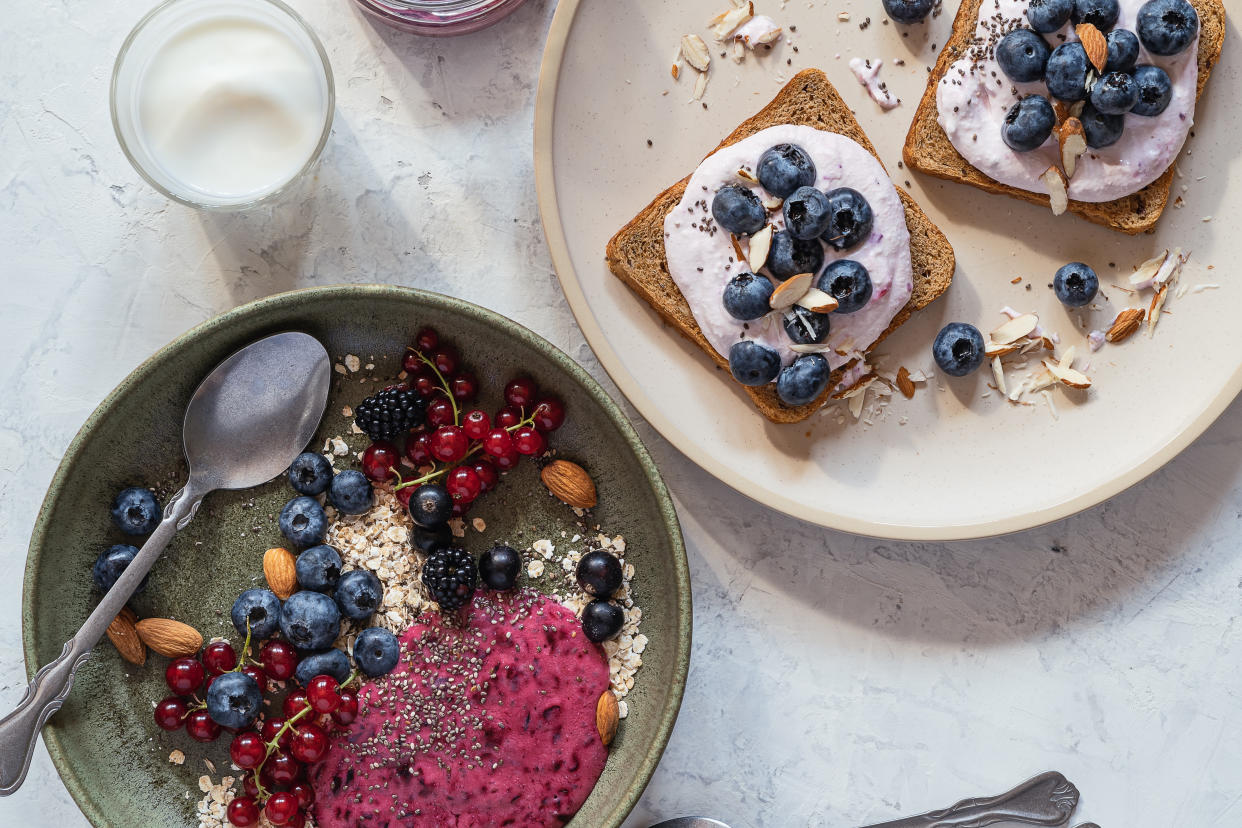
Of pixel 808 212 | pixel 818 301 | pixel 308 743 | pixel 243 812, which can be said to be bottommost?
pixel 243 812

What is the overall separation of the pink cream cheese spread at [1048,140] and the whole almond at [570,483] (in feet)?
2.58

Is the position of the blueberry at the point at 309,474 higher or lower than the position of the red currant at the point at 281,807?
higher

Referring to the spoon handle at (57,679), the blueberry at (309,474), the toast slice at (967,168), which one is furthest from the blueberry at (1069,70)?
the spoon handle at (57,679)

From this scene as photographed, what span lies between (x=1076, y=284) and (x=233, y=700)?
4.74ft

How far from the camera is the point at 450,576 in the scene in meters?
1.41

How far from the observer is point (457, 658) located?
56.8 inches

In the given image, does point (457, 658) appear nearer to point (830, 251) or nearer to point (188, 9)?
point (830, 251)

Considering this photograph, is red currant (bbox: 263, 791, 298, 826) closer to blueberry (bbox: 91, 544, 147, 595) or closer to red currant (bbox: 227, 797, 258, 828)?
red currant (bbox: 227, 797, 258, 828)

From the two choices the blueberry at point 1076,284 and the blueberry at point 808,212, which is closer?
the blueberry at point 808,212

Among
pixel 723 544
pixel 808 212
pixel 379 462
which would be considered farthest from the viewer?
pixel 723 544

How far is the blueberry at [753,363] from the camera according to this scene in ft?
4.57

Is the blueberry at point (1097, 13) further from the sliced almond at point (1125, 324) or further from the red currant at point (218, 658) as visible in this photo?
the red currant at point (218, 658)

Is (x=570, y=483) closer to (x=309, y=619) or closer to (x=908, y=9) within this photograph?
(x=309, y=619)

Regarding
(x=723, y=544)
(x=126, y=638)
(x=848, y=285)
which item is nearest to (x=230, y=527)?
(x=126, y=638)
